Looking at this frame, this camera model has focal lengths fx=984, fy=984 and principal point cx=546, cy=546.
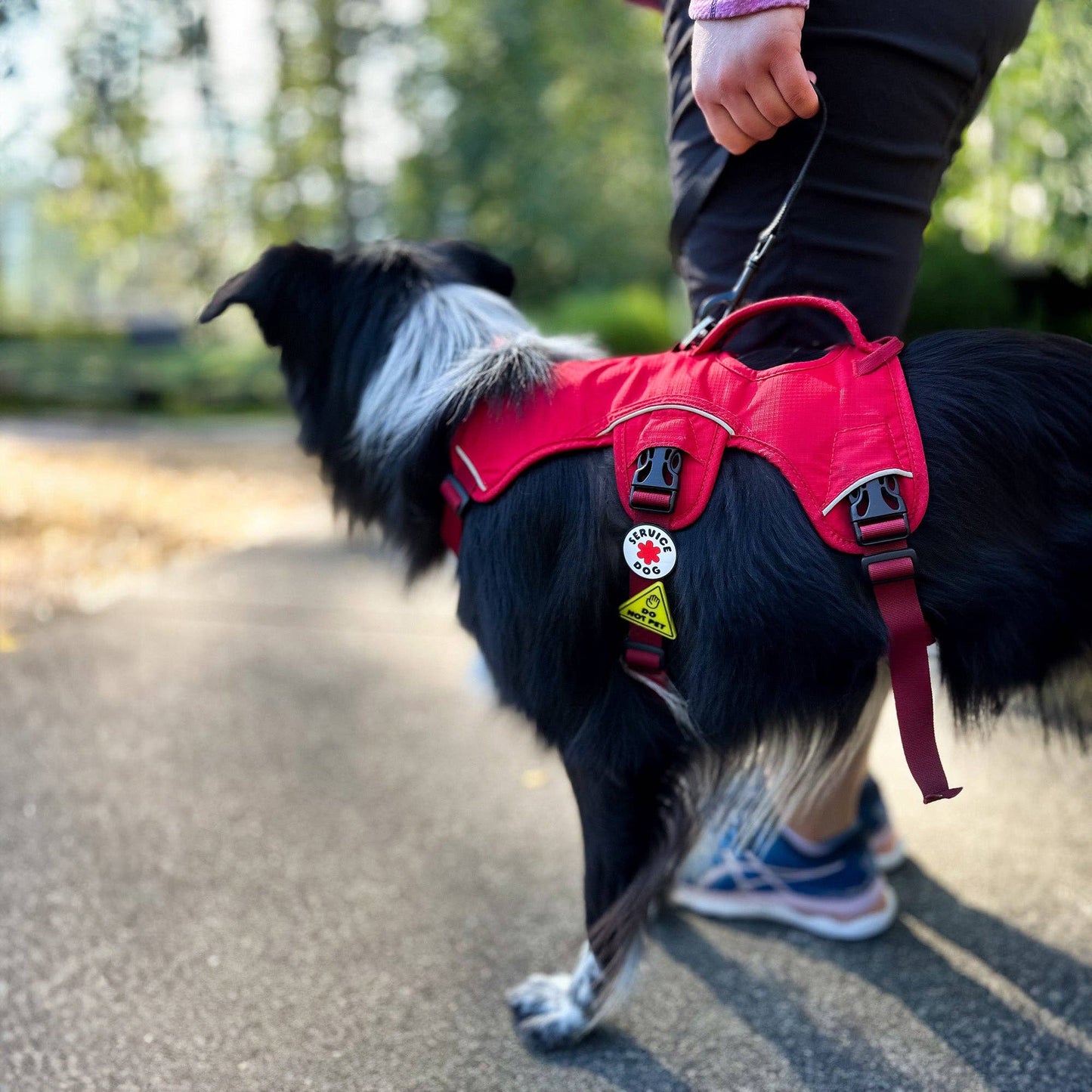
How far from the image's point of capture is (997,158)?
3508 millimetres

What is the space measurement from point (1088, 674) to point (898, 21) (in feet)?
3.28

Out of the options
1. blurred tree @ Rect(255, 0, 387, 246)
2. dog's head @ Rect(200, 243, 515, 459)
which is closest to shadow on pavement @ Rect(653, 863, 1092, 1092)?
dog's head @ Rect(200, 243, 515, 459)

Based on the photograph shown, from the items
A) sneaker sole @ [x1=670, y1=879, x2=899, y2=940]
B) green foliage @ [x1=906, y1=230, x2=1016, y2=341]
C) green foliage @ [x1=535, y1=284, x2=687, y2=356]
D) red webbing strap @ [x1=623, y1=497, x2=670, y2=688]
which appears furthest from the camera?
green foliage @ [x1=535, y1=284, x2=687, y2=356]

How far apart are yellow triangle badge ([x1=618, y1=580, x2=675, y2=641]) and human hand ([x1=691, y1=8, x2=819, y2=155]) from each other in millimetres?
695

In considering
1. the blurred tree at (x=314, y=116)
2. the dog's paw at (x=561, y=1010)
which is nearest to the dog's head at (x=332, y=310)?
the dog's paw at (x=561, y=1010)

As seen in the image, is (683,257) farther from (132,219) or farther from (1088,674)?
(132,219)

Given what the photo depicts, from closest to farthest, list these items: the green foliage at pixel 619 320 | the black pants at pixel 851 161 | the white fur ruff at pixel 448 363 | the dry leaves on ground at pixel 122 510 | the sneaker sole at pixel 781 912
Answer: the black pants at pixel 851 161 < the white fur ruff at pixel 448 363 < the sneaker sole at pixel 781 912 < the dry leaves on ground at pixel 122 510 < the green foliage at pixel 619 320

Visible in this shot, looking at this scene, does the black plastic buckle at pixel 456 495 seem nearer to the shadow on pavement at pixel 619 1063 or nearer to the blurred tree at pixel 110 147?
the shadow on pavement at pixel 619 1063

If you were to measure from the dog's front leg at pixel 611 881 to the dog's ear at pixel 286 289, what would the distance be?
0.94 meters

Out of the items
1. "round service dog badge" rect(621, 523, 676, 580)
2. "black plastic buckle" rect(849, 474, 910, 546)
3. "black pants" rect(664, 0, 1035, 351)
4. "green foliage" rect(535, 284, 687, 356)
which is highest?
"black pants" rect(664, 0, 1035, 351)

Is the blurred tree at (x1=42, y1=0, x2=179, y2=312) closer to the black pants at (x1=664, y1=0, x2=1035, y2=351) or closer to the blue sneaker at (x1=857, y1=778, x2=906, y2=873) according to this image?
the black pants at (x1=664, y1=0, x2=1035, y2=351)

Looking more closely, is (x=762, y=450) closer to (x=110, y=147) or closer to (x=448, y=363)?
(x=448, y=363)

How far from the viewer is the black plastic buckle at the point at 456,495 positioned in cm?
158

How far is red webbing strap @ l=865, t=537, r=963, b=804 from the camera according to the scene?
4.24 ft
